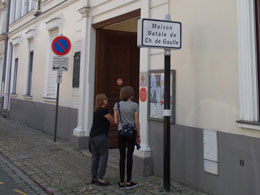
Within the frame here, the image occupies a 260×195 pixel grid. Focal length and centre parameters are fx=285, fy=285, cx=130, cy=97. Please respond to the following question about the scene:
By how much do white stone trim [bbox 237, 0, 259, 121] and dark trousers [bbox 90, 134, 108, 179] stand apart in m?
2.28

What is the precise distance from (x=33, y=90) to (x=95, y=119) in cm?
802

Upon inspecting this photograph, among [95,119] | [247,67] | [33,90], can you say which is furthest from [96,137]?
[33,90]

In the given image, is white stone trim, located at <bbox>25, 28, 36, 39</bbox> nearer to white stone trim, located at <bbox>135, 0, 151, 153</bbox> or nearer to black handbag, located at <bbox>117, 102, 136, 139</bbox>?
white stone trim, located at <bbox>135, 0, 151, 153</bbox>

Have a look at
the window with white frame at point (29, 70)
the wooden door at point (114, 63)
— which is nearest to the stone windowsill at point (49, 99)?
the wooden door at point (114, 63)

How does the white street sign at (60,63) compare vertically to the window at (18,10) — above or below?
below

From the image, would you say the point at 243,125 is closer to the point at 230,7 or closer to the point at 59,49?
the point at 230,7

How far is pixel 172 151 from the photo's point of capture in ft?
17.0

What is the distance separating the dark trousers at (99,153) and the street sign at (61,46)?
4.20 meters

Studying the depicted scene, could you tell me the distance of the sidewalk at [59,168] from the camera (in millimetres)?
4707

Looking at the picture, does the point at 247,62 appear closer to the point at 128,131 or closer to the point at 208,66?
the point at 208,66

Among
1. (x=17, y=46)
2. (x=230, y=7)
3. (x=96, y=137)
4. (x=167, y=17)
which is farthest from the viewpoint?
(x=17, y=46)

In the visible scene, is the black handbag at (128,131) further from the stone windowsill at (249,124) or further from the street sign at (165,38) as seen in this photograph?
the stone windowsill at (249,124)

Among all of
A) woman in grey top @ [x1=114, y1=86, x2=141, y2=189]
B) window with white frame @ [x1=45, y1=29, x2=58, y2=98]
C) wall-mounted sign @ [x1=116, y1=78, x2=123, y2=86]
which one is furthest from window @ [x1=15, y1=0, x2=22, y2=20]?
woman in grey top @ [x1=114, y1=86, x2=141, y2=189]

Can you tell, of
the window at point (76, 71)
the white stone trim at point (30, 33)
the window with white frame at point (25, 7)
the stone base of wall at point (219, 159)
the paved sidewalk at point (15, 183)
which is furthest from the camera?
the window with white frame at point (25, 7)
